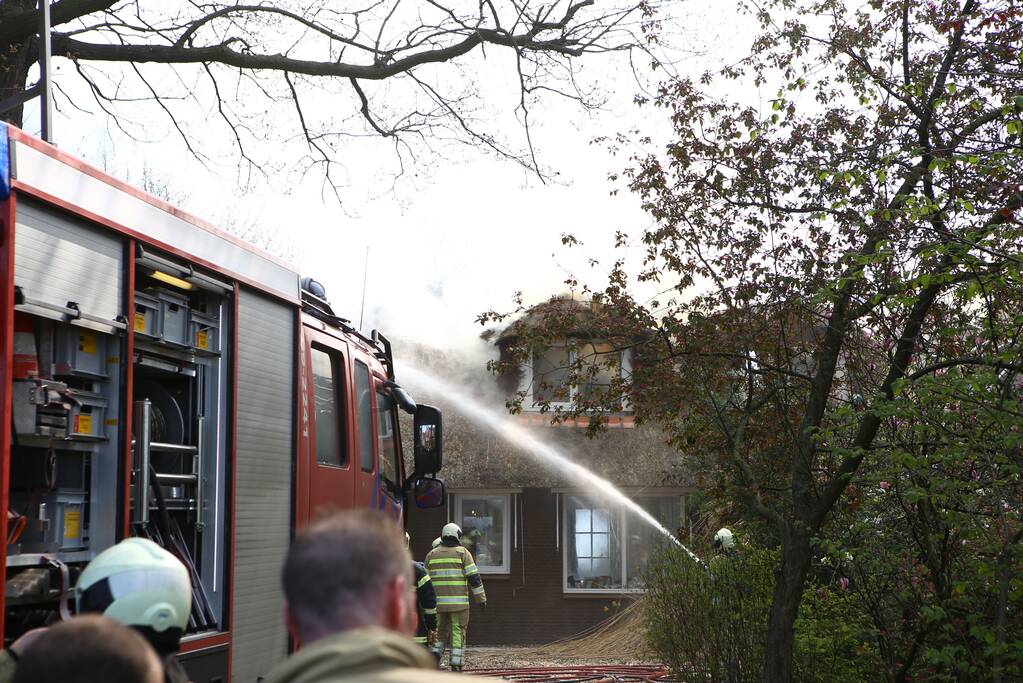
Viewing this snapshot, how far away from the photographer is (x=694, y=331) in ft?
31.6

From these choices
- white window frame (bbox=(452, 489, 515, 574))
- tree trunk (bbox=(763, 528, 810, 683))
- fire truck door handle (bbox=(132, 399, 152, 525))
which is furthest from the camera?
white window frame (bbox=(452, 489, 515, 574))

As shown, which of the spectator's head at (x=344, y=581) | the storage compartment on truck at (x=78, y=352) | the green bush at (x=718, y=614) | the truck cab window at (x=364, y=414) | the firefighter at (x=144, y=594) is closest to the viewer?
the spectator's head at (x=344, y=581)

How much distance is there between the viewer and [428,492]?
9641 mm

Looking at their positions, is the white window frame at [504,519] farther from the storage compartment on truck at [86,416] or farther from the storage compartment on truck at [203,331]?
the storage compartment on truck at [86,416]

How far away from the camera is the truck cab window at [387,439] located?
910cm

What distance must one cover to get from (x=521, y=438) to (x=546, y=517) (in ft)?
4.86

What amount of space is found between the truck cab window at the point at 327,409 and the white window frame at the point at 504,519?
45.9 ft

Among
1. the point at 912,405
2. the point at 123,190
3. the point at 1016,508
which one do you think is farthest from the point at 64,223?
the point at 1016,508

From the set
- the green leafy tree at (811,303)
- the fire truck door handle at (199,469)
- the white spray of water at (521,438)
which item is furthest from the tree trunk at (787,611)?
the white spray of water at (521,438)

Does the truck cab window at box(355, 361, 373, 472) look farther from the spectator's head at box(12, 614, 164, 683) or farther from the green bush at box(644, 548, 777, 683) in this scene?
the spectator's head at box(12, 614, 164, 683)

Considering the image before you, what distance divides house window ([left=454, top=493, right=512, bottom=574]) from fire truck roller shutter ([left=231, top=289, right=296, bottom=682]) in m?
15.6

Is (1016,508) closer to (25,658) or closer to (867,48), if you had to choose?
(867,48)

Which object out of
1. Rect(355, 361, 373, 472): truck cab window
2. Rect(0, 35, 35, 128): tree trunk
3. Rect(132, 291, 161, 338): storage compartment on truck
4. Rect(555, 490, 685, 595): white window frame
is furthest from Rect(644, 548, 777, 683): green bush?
Rect(555, 490, 685, 595): white window frame

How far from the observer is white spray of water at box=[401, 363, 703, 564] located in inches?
850
